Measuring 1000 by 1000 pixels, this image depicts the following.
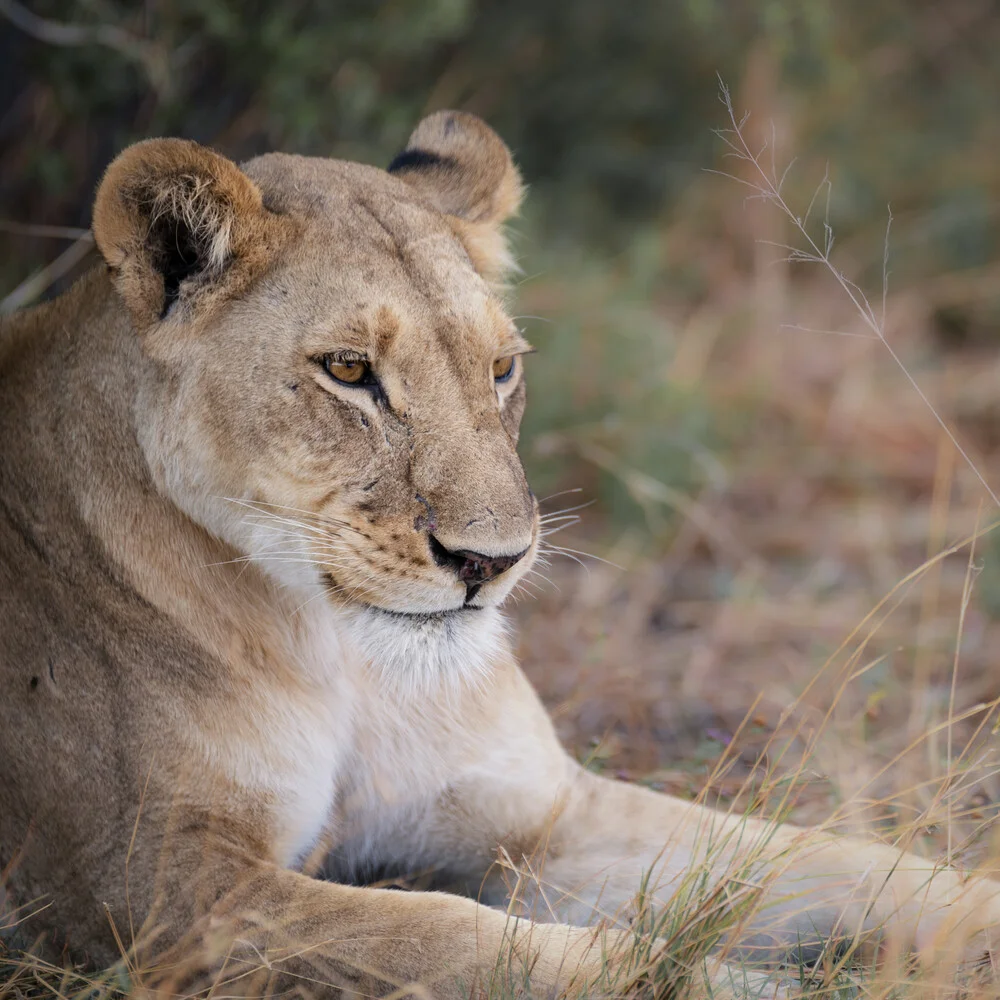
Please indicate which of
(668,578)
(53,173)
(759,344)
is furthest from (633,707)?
(759,344)

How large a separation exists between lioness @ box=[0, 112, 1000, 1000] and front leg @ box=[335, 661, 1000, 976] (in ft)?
0.04

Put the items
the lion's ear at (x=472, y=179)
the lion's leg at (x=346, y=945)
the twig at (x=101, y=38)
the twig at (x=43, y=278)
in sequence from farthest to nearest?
the twig at (x=101, y=38) < the twig at (x=43, y=278) < the lion's ear at (x=472, y=179) < the lion's leg at (x=346, y=945)

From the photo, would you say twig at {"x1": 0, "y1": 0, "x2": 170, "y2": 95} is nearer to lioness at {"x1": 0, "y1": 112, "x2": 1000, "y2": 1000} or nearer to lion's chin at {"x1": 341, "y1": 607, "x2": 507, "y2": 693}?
lioness at {"x1": 0, "y1": 112, "x2": 1000, "y2": 1000}

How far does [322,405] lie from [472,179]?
87 cm

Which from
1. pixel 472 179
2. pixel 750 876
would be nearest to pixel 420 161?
pixel 472 179

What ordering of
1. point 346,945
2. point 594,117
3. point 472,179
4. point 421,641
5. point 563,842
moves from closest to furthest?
point 346,945
point 421,641
point 563,842
point 472,179
point 594,117

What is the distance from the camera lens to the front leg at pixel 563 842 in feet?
8.73

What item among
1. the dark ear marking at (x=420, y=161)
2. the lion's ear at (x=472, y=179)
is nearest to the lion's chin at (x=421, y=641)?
the lion's ear at (x=472, y=179)

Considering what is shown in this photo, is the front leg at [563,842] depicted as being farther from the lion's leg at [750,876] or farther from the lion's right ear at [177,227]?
the lion's right ear at [177,227]

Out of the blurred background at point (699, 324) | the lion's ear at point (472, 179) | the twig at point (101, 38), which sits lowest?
the blurred background at point (699, 324)

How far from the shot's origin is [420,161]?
3.11 meters

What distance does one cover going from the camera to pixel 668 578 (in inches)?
209

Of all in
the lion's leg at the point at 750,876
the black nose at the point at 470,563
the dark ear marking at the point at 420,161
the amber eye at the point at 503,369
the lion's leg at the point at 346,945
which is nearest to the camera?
the lion's leg at the point at 346,945

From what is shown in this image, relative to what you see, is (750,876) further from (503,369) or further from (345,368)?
(345,368)
